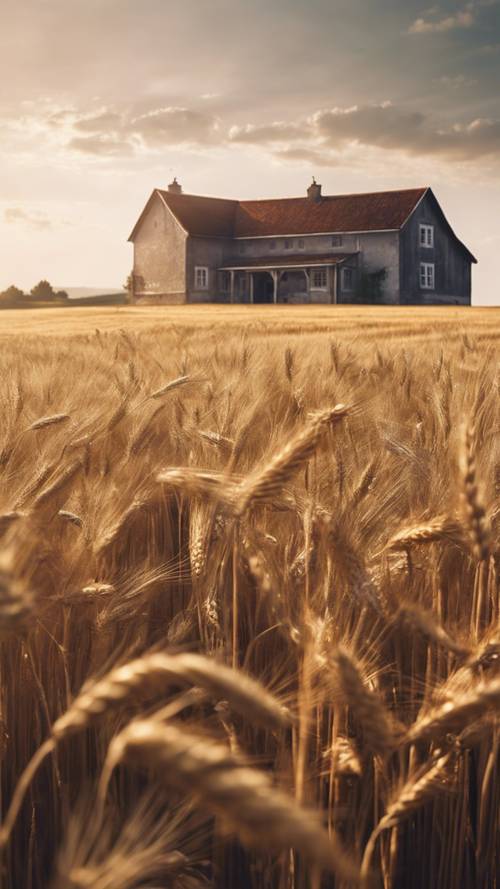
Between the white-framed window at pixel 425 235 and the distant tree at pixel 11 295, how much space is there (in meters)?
23.6

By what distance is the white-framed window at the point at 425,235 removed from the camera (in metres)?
39.7

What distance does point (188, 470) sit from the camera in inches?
60.2

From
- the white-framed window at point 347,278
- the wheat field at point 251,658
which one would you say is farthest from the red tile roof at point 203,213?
the wheat field at point 251,658

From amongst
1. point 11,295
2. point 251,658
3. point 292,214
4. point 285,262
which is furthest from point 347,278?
point 251,658

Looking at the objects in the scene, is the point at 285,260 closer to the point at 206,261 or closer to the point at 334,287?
the point at 334,287

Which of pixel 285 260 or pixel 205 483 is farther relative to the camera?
pixel 285 260

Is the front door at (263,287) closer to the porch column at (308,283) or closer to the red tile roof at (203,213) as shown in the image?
the porch column at (308,283)

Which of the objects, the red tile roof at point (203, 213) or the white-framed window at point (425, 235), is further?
the red tile roof at point (203, 213)

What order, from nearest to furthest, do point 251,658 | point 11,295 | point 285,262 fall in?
point 251,658 < point 285,262 < point 11,295

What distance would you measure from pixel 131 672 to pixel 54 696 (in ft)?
3.96

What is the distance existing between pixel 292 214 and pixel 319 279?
3977 millimetres

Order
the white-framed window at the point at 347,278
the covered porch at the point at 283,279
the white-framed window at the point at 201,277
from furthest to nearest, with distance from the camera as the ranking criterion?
the white-framed window at the point at 201,277 → the white-framed window at the point at 347,278 → the covered porch at the point at 283,279

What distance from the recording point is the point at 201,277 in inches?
1582

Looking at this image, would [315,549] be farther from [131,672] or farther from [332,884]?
[131,672]
